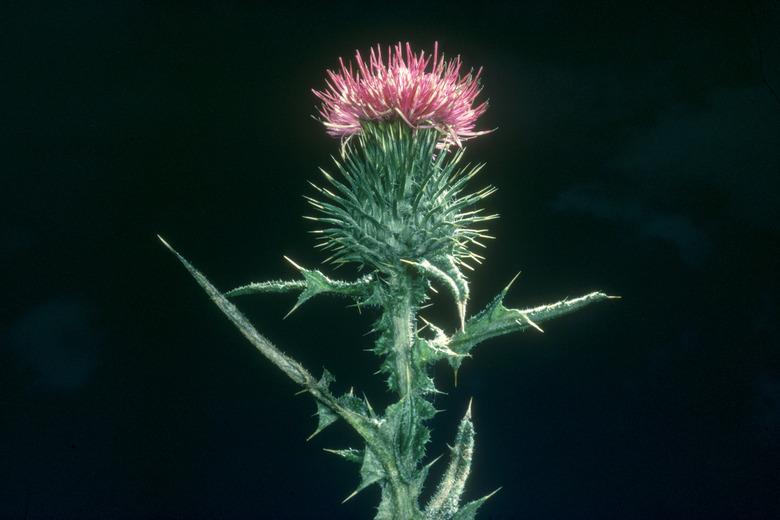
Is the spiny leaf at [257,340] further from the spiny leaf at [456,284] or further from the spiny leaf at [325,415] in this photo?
the spiny leaf at [456,284]

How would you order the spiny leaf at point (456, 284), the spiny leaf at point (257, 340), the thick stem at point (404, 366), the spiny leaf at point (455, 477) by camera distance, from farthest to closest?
the spiny leaf at point (455, 477) < the thick stem at point (404, 366) < the spiny leaf at point (257, 340) < the spiny leaf at point (456, 284)

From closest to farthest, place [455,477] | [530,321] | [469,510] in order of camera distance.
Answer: [530,321] → [469,510] → [455,477]

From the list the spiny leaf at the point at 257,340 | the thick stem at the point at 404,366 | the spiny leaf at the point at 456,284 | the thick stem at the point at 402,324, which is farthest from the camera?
the thick stem at the point at 402,324

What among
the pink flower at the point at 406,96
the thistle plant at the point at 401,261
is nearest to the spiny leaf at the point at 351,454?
the thistle plant at the point at 401,261

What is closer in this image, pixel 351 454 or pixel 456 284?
pixel 456 284

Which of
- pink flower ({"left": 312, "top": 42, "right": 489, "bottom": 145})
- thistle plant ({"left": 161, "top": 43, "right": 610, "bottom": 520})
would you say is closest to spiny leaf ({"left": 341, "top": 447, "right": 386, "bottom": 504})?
thistle plant ({"left": 161, "top": 43, "right": 610, "bottom": 520})

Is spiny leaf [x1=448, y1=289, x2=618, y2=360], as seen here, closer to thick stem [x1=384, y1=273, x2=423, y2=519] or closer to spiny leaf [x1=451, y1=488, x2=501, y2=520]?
thick stem [x1=384, y1=273, x2=423, y2=519]

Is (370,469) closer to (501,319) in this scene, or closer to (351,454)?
(351,454)

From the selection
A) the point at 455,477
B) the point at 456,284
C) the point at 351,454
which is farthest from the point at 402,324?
the point at 455,477

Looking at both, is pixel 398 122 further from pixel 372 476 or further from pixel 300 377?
pixel 372 476

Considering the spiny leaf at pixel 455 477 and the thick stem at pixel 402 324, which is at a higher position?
the thick stem at pixel 402 324

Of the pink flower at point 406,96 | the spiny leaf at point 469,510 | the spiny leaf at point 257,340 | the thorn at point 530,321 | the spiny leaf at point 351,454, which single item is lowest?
the spiny leaf at point 469,510

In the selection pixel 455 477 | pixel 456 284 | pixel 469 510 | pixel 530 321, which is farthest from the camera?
pixel 455 477
